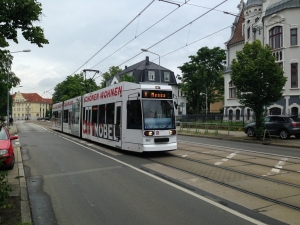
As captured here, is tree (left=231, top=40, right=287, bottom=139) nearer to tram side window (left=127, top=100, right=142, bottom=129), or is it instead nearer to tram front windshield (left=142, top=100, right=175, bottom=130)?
tram front windshield (left=142, top=100, right=175, bottom=130)

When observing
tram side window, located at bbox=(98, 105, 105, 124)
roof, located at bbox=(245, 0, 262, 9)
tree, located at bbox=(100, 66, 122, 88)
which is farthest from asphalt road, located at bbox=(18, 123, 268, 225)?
tree, located at bbox=(100, 66, 122, 88)

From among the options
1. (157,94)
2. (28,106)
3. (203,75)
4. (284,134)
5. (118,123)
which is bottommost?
(284,134)

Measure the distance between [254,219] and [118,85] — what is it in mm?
10007

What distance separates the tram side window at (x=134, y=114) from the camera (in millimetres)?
12108

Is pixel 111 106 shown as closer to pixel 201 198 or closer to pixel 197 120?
pixel 201 198

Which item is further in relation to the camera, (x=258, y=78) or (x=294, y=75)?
(x=294, y=75)

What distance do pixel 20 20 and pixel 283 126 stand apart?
63.4 feet

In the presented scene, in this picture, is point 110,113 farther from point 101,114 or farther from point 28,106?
point 28,106

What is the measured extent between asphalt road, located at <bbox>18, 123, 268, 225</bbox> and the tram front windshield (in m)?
2.51

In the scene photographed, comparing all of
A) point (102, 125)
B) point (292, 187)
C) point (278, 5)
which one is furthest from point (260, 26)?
point (292, 187)

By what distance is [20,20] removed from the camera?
577 centimetres

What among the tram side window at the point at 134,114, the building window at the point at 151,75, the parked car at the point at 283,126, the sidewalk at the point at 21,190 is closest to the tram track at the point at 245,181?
the tram side window at the point at 134,114

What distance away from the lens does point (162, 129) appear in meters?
12.1

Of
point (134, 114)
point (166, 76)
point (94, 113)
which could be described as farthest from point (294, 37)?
point (166, 76)
